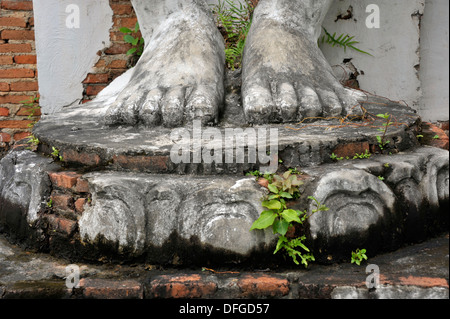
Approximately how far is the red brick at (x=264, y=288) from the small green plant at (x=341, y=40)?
6.58 ft

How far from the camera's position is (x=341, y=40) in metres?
2.93

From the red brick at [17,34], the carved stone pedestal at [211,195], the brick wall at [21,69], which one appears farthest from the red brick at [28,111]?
the carved stone pedestal at [211,195]

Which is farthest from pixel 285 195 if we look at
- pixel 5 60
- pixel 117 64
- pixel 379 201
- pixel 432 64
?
pixel 5 60

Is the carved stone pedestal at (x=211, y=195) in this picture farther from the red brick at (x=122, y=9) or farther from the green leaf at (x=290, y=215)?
the red brick at (x=122, y=9)

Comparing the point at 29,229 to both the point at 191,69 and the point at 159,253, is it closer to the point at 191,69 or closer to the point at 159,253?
the point at 159,253

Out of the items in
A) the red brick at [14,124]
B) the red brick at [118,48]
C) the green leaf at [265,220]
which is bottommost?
the green leaf at [265,220]

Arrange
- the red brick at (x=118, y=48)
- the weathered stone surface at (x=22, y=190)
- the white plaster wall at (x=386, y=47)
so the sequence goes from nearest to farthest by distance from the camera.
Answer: the weathered stone surface at (x=22, y=190)
the white plaster wall at (x=386, y=47)
the red brick at (x=118, y=48)

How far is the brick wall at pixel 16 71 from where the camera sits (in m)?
3.40

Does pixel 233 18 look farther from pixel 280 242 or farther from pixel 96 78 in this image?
pixel 280 242

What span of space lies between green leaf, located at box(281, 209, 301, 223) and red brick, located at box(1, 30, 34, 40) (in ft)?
9.28

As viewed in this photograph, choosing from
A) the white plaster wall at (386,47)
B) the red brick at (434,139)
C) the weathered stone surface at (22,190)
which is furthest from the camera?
the white plaster wall at (386,47)

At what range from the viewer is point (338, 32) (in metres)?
2.94

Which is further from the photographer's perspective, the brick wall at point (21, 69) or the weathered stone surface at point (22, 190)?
the brick wall at point (21, 69)

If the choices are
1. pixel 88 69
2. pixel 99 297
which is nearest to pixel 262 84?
pixel 99 297
